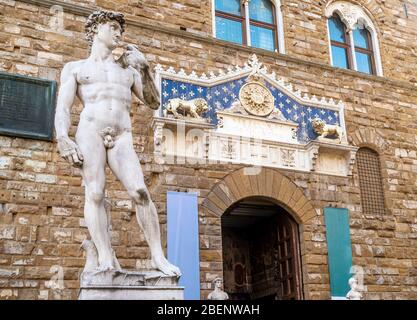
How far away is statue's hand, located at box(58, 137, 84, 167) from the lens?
17.0 ft

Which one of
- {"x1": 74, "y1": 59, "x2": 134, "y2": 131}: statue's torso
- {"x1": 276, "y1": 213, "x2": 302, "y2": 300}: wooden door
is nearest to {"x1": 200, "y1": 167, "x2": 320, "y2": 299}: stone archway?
{"x1": 276, "y1": 213, "x2": 302, "y2": 300}: wooden door

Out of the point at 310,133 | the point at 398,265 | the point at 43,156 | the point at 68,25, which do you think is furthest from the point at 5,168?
the point at 398,265

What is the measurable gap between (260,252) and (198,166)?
3688 mm

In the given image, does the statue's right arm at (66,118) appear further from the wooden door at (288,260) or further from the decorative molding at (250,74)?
the wooden door at (288,260)

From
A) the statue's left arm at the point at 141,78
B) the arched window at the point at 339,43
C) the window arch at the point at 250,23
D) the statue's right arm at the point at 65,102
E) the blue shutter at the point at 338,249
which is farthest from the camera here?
the arched window at the point at 339,43

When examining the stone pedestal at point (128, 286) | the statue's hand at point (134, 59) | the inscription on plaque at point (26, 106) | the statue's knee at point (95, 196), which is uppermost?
the inscription on plaque at point (26, 106)

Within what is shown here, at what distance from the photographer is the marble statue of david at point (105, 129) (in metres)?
5.19

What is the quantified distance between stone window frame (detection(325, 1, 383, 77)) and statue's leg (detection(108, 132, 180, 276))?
751cm

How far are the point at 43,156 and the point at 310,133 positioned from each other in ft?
15.5

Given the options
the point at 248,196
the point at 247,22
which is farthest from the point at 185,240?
the point at 247,22

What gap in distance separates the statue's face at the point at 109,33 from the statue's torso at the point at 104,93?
21cm

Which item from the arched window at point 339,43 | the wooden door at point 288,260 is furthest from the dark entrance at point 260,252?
the arched window at point 339,43

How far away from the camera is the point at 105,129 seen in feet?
17.7

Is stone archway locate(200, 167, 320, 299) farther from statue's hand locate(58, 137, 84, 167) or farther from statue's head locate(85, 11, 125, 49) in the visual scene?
statue's hand locate(58, 137, 84, 167)
